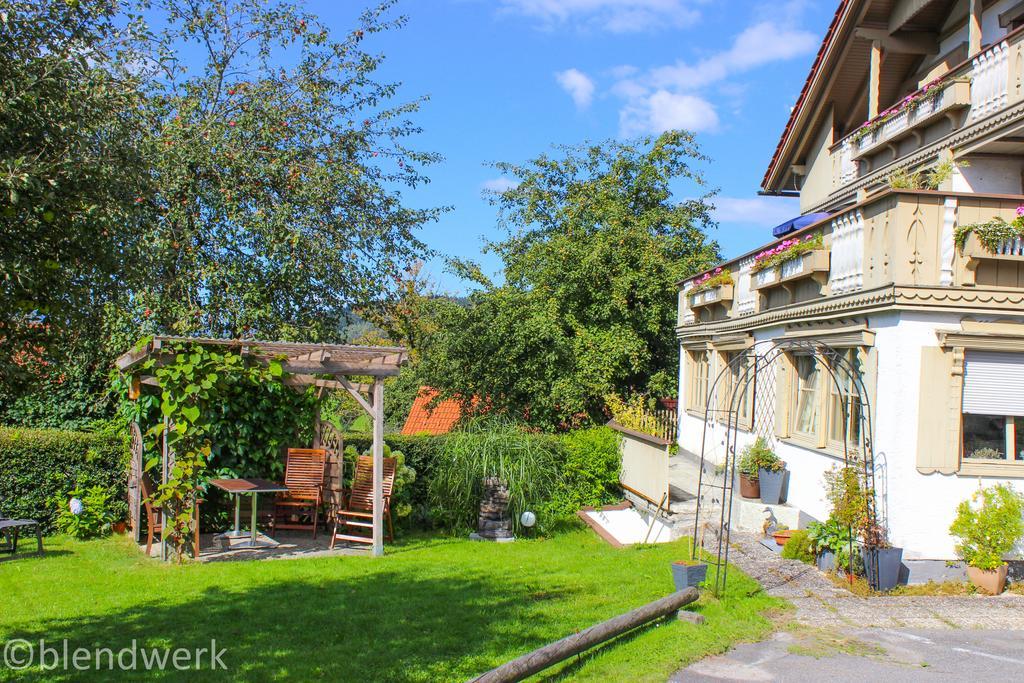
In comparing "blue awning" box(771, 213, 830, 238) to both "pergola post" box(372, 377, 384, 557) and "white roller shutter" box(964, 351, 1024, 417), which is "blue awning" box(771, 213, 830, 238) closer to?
"white roller shutter" box(964, 351, 1024, 417)

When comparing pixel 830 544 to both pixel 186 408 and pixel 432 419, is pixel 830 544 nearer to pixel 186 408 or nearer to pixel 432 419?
pixel 186 408

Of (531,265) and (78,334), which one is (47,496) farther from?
(531,265)

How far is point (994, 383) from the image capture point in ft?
28.2

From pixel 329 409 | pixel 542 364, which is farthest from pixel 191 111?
pixel 542 364

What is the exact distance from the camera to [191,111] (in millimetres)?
13453

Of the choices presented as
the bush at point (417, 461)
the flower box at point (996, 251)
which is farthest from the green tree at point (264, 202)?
the flower box at point (996, 251)

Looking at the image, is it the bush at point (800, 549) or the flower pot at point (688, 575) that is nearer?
the flower pot at point (688, 575)

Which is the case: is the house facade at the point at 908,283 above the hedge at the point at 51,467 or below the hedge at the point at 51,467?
above

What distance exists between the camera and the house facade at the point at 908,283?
841 centimetres

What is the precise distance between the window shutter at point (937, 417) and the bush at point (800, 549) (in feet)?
5.59

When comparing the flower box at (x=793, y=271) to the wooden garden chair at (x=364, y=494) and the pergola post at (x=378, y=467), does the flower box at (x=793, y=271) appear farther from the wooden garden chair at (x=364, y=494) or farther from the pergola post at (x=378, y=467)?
the wooden garden chair at (x=364, y=494)

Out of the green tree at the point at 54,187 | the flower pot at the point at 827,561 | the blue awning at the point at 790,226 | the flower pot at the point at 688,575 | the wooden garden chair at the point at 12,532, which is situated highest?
the blue awning at the point at 790,226

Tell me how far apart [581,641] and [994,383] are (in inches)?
219

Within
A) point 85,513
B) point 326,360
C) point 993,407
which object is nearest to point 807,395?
point 993,407
